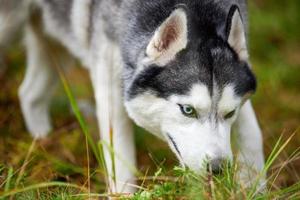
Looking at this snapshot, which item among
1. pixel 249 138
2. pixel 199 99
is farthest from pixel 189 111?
pixel 249 138

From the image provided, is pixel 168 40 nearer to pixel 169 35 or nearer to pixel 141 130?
pixel 169 35

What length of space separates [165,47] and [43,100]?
2.75m

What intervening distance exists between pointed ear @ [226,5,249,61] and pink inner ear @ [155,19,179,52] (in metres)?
0.33

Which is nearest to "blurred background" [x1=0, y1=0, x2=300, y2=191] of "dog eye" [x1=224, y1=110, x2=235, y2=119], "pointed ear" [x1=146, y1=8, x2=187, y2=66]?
"dog eye" [x1=224, y1=110, x2=235, y2=119]

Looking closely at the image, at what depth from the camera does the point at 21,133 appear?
6.86m

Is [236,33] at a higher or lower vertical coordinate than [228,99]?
higher

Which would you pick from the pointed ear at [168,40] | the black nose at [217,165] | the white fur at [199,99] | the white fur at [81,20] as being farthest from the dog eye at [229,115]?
the white fur at [81,20]

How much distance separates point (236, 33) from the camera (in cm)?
460

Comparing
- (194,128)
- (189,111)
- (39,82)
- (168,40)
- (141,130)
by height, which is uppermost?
(168,40)

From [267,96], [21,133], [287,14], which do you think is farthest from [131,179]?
[287,14]

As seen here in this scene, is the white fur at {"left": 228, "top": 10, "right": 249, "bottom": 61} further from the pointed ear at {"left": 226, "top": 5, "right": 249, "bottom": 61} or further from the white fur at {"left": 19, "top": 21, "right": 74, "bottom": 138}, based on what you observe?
the white fur at {"left": 19, "top": 21, "right": 74, "bottom": 138}

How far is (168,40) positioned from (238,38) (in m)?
0.45

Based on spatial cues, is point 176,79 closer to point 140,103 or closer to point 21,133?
point 140,103

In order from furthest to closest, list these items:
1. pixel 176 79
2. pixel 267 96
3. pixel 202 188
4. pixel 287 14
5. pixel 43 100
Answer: pixel 287 14 → pixel 267 96 → pixel 43 100 → pixel 176 79 → pixel 202 188
